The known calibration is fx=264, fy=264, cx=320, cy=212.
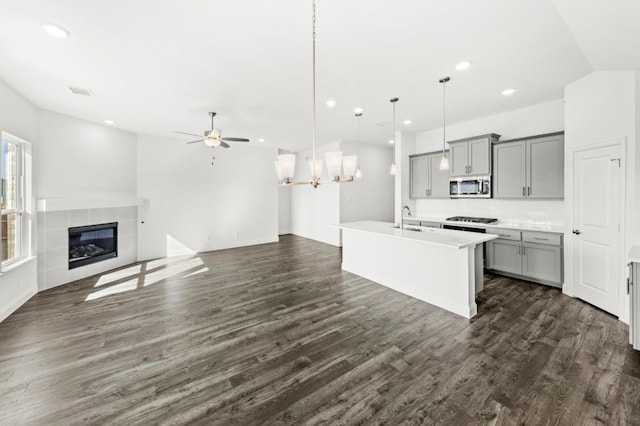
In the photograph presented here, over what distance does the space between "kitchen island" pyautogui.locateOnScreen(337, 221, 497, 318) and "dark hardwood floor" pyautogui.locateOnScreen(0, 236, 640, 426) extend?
0.23 meters

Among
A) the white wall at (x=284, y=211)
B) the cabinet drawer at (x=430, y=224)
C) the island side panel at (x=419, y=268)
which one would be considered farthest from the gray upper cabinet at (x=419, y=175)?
the white wall at (x=284, y=211)

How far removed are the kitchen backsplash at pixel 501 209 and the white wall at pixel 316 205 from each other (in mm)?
2303

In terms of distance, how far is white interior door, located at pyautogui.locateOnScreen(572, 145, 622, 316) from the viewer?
10.4ft

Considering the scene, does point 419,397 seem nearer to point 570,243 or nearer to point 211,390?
point 211,390

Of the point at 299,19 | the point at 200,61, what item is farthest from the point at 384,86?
the point at 200,61

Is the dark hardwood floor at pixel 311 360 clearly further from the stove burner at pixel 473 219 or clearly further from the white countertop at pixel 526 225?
the stove burner at pixel 473 219

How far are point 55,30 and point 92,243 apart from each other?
4.20 m

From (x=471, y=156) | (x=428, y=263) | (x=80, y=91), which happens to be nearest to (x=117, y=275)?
(x=80, y=91)

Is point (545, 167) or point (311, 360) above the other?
point (545, 167)

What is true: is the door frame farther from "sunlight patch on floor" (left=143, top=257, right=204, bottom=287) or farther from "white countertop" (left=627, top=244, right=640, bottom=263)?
"sunlight patch on floor" (left=143, top=257, right=204, bottom=287)

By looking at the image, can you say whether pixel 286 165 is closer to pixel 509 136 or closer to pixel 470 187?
pixel 470 187

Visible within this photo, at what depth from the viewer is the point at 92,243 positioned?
518 cm

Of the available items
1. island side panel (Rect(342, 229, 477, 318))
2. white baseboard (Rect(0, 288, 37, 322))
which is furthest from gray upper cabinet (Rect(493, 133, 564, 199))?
white baseboard (Rect(0, 288, 37, 322))

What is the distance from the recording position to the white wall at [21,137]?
10.8 feet
